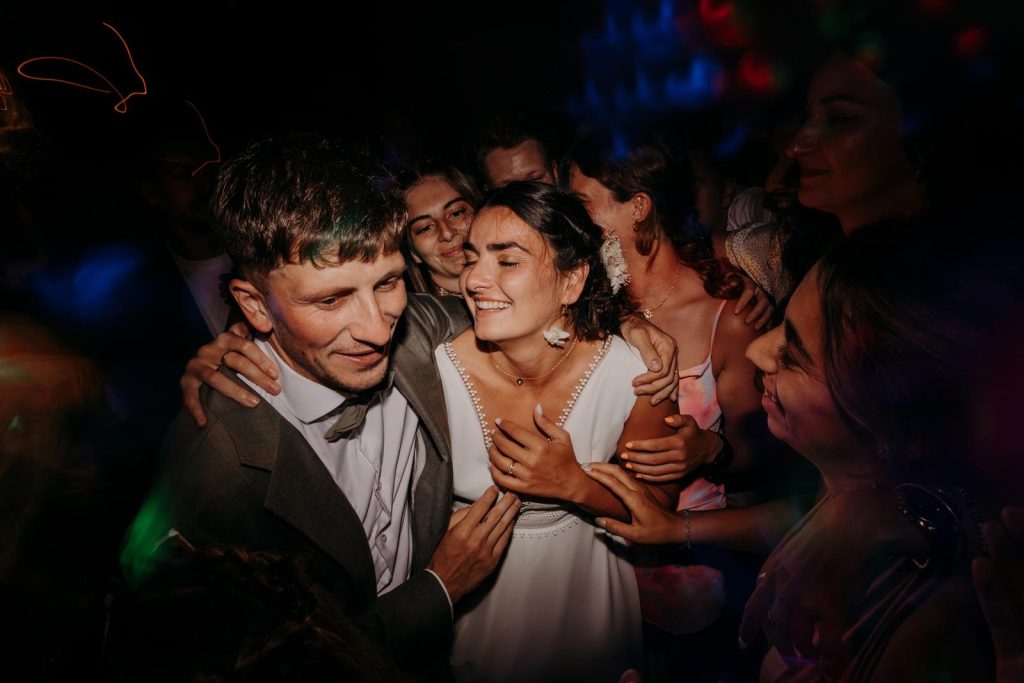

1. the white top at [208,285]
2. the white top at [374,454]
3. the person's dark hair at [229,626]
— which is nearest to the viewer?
the person's dark hair at [229,626]

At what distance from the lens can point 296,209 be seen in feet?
4.65

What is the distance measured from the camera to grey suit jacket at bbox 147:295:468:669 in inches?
58.7

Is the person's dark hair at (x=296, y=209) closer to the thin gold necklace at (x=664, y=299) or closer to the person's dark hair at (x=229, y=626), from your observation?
the person's dark hair at (x=229, y=626)

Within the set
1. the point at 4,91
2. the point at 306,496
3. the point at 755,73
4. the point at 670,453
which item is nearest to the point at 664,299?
the point at 670,453

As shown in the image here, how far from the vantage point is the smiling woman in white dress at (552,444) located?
6.32 ft

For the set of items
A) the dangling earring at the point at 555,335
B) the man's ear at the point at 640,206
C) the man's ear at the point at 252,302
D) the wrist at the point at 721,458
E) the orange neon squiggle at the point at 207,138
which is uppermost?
the orange neon squiggle at the point at 207,138

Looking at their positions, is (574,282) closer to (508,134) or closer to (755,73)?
(508,134)

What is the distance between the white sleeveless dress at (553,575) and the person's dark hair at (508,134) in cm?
131

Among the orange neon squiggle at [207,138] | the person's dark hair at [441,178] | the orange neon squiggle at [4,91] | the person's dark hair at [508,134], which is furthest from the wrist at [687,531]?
the orange neon squiggle at [4,91]

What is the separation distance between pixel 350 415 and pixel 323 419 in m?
0.11

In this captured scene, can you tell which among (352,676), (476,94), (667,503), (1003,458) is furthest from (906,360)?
(476,94)

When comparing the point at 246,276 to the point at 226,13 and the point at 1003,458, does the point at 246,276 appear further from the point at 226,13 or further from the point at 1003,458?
the point at 1003,458

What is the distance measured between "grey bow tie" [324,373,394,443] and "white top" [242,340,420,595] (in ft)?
0.09

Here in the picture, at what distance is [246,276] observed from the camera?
151cm
